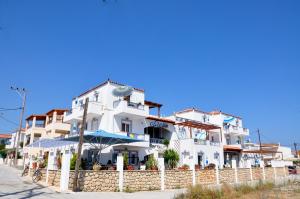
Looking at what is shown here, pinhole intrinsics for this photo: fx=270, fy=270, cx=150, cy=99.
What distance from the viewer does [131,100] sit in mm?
32188

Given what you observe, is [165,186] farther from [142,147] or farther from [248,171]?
[248,171]

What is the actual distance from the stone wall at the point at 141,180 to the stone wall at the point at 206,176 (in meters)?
4.40

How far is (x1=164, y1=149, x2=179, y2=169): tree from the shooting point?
30.1m

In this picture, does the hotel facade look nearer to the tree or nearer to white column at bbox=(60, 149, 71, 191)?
the tree

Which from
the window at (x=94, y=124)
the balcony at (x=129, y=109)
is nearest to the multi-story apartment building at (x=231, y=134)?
the balcony at (x=129, y=109)

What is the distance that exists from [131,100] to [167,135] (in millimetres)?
6633

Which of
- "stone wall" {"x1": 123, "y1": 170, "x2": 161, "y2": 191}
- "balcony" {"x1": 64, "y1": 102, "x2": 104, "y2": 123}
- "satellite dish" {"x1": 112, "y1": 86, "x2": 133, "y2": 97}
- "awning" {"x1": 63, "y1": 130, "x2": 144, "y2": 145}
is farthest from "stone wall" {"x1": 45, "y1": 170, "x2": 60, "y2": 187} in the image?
"satellite dish" {"x1": 112, "y1": 86, "x2": 133, "y2": 97}

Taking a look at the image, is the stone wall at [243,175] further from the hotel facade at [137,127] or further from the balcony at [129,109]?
the balcony at [129,109]

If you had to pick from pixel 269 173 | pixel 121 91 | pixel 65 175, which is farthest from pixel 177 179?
pixel 269 173

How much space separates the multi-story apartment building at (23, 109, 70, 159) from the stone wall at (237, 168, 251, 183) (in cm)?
2817

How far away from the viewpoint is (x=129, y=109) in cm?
2920

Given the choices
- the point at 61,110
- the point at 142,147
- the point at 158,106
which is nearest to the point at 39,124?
the point at 61,110

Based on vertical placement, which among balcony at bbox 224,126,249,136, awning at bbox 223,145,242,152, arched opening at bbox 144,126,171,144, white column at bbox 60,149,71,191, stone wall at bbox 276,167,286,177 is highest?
balcony at bbox 224,126,249,136

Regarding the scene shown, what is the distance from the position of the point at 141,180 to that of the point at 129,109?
12.1m
